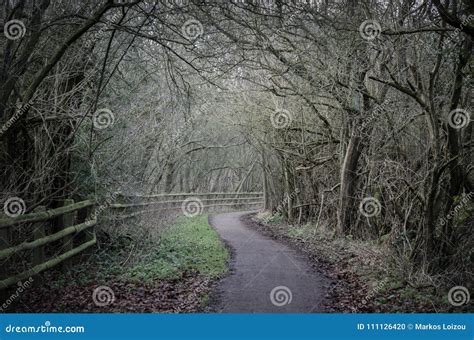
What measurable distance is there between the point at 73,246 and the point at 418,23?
700cm

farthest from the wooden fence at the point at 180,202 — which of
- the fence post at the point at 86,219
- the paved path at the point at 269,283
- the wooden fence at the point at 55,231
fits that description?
the paved path at the point at 269,283

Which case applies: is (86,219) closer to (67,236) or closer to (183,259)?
(67,236)

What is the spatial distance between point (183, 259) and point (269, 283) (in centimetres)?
231

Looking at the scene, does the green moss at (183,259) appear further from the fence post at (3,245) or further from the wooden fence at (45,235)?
the fence post at (3,245)

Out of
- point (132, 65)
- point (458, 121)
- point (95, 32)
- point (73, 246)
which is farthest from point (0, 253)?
point (458, 121)

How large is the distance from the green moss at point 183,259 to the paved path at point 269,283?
0.32m

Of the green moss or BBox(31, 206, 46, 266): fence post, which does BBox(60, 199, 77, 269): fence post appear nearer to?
BBox(31, 206, 46, 266): fence post

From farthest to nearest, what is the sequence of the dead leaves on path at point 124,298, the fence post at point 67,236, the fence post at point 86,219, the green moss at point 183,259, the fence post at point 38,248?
the fence post at point 86,219 < the green moss at point 183,259 < the fence post at point 67,236 < the fence post at point 38,248 < the dead leaves on path at point 124,298

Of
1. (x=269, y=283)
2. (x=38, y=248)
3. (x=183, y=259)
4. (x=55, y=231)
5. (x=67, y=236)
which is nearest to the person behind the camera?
(x=38, y=248)

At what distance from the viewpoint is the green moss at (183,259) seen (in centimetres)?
738

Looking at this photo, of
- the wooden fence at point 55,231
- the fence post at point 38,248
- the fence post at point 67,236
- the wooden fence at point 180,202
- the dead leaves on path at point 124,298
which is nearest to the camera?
the wooden fence at point 55,231

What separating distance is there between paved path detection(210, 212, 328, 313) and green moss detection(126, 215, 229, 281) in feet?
1.06

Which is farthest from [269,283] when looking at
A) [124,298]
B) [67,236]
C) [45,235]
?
[45,235]

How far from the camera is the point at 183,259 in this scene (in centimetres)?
861
